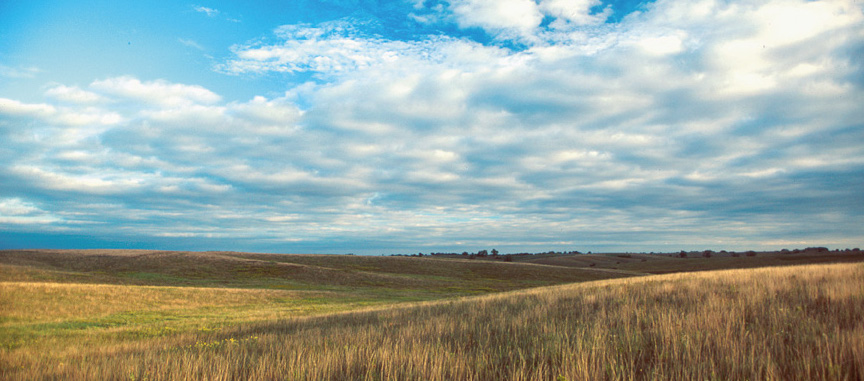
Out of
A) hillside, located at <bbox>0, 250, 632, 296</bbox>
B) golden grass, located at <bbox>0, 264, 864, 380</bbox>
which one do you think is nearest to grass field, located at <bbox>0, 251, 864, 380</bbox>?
golden grass, located at <bbox>0, 264, 864, 380</bbox>

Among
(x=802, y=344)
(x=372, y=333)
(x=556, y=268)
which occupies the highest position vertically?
(x=802, y=344)

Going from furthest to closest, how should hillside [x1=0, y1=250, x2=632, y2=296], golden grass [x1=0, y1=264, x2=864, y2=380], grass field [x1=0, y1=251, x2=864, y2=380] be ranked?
1. hillside [x1=0, y1=250, x2=632, y2=296]
2. grass field [x1=0, y1=251, x2=864, y2=380]
3. golden grass [x1=0, y1=264, x2=864, y2=380]

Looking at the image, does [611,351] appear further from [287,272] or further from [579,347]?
[287,272]

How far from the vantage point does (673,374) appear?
4.33 m

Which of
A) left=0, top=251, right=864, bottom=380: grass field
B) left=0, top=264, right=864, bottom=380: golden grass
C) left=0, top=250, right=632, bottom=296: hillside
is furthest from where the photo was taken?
left=0, top=250, right=632, bottom=296: hillside

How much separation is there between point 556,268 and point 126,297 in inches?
3020

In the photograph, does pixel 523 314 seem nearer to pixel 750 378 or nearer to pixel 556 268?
pixel 750 378

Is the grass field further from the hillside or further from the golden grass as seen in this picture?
the hillside

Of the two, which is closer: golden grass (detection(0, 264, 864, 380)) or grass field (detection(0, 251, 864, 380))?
golden grass (detection(0, 264, 864, 380))

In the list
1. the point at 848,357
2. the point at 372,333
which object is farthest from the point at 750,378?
the point at 372,333

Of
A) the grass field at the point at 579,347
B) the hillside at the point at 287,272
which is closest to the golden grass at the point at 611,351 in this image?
the grass field at the point at 579,347

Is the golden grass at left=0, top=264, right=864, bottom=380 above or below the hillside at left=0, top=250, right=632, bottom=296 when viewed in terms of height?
above

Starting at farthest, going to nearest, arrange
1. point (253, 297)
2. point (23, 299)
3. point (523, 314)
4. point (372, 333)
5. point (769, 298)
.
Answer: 1. point (253, 297)
2. point (23, 299)
3. point (523, 314)
4. point (372, 333)
5. point (769, 298)

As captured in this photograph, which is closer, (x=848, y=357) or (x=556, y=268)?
(x=848, y=357)
